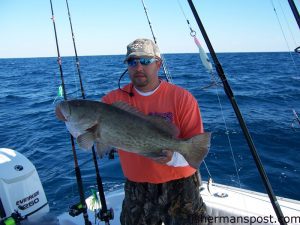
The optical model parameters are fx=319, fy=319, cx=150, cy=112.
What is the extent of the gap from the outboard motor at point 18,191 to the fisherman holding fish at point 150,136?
1.77 meters

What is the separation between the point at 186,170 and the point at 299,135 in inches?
323

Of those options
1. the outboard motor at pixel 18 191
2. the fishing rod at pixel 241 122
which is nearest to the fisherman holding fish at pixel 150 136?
the fishing rod at pixel 241 122

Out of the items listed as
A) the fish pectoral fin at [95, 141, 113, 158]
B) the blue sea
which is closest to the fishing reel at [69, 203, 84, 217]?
the blue sea

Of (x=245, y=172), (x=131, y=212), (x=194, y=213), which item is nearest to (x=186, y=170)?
(x=194, y=213)

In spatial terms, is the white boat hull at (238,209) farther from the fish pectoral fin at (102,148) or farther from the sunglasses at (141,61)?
the sunglasses at (141,61)

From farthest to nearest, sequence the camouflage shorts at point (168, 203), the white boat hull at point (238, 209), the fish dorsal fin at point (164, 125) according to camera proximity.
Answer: the white boat hull at point (238, 209) < the camouflage shorts at point (168, 203) < the fish dorsal fin at point (164, 125)

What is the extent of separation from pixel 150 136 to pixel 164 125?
0.18 metres

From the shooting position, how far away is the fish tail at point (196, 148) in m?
2.86

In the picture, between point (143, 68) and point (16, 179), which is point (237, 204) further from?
point (16, 179)

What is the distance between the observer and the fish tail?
2857mm

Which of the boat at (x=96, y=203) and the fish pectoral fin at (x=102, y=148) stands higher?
the fish pectoral fin at (x=102, y=148)

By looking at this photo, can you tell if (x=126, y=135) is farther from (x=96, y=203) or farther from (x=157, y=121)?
(x=96, y=203)

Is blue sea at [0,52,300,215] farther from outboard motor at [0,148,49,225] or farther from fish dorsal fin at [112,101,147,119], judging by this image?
fish dorsal fin at [112,101,147,119]

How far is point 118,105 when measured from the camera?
116 inches
